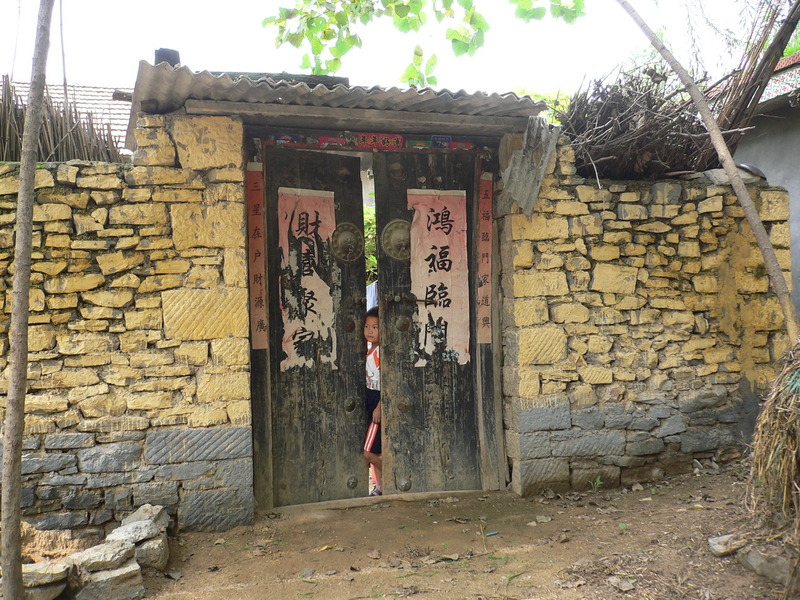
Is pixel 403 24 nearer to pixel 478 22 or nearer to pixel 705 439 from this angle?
pixel 478 22

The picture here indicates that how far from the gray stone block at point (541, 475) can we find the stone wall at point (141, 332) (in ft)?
5.46

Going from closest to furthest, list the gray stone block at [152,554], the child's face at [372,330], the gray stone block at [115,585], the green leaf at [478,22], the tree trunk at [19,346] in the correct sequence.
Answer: the tree trunk at [19,346] < the gray stone block at [115,585] < the gray stone block at [152,554] < the child's face at [372,330] < the green leaf at [478,22]

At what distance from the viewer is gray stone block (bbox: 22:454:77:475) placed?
3.24 metres

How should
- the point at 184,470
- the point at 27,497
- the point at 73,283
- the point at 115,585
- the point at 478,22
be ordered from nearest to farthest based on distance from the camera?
the point at 115,585
the point at 27,497
the point at 73,283
the point at 184,470
the point at 478,22

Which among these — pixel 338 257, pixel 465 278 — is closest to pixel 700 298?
pixel 465 278

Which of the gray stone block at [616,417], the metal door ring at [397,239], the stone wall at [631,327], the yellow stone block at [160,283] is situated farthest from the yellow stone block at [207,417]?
the gray stone block at [616,417]

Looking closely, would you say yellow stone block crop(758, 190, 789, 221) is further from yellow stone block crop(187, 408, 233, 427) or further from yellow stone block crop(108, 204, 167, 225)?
yellow stone block crop(108, 204, 167, 225)

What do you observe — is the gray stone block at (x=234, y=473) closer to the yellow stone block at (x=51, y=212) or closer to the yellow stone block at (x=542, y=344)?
the yellow stone block at (x=51, y=212)

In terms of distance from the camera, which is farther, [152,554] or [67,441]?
[67,441]

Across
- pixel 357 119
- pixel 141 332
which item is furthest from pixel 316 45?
pixel 141 332

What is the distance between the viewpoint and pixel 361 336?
4.12 metres

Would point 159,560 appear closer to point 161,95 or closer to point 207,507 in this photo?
point 207,507

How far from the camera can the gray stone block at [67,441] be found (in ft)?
10.7

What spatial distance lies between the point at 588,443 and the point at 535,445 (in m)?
0.36
